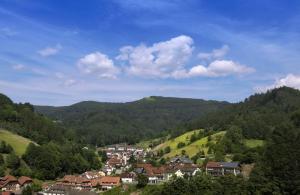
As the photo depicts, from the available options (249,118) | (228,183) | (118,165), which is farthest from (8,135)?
(228,183)

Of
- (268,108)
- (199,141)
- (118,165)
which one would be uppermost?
(268,108)

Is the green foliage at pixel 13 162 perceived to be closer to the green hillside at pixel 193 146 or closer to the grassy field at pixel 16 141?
the grassy field at pixel 16 141

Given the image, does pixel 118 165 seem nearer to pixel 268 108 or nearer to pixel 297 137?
pixel 268 108

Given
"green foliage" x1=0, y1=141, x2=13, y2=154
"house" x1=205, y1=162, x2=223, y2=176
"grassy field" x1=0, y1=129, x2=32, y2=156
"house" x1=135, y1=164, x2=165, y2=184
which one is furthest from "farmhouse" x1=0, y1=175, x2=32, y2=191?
"house" x1=205, y1=162, x2=223, y2=176

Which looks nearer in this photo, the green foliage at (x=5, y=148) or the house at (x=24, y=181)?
the house at (x=24, y=181)

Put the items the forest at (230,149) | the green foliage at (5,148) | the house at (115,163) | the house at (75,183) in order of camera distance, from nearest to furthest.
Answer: the forest at (230,149)
the house at (75,183)
the green foliage at (5,148)
the house at (115,163)

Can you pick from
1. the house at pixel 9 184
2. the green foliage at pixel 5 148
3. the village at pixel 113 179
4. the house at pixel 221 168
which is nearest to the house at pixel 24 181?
the village at pixel 113 179

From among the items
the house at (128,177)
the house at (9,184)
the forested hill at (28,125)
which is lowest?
the house at (9,184)
